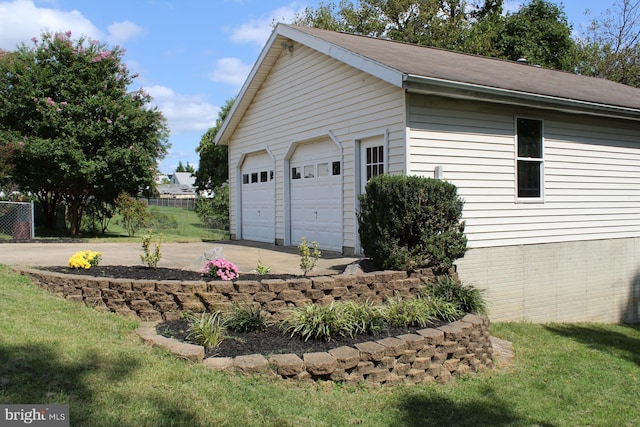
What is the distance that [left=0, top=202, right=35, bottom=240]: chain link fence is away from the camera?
1487 centimetres

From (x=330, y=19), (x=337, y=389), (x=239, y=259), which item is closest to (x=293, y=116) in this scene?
(x=239, y=259)

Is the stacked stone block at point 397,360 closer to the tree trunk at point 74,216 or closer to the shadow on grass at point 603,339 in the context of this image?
the shadow on grass at point 603,339

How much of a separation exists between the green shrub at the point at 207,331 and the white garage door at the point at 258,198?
7.61m

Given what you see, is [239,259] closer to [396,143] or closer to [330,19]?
[396,143]

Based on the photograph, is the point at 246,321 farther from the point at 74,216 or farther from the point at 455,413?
the point at 74,216

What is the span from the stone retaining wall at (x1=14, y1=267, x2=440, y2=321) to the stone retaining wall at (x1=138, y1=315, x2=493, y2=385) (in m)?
0.54

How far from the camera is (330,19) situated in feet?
107

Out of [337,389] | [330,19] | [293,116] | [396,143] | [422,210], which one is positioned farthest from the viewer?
[330,19]

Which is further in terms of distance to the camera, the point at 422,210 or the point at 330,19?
the point at 330,19

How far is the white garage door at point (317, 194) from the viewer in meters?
10.8

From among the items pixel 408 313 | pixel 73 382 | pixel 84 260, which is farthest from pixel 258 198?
pixel 73 382

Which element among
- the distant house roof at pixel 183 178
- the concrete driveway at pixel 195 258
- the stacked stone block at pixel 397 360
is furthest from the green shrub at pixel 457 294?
the distant house roof at pixel 183 178

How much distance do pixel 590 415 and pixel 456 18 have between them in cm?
3000

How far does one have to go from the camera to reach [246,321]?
5.79 m
